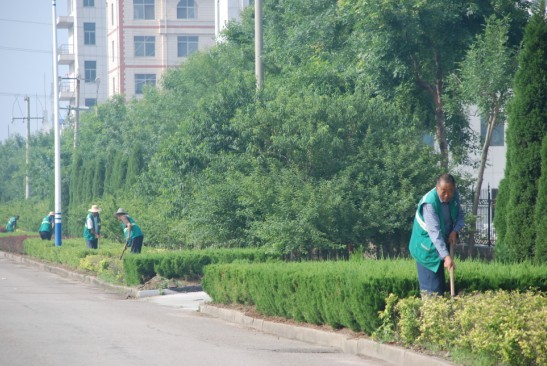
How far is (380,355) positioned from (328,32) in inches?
700

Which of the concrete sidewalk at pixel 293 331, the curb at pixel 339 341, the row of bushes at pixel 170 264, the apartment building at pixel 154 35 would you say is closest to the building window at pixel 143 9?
the apartment building at pixel 154 35

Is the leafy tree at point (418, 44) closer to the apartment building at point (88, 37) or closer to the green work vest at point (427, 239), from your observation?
the green work vest at point (427, 239)

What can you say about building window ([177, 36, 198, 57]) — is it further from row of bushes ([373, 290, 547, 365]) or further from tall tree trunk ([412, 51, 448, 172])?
row of bushes ([373, 290, 547, 365])

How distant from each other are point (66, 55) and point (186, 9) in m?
17.6

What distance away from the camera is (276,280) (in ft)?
49.3

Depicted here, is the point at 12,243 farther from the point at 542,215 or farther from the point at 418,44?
the point at 542,215

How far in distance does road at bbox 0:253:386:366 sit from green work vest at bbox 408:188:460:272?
1.25m

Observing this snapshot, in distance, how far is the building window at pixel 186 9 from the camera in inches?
3728

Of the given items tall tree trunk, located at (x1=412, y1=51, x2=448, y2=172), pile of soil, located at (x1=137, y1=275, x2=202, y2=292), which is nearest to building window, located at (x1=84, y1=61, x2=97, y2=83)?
tall tree trunk, located at (x1=412, y1=51, x2=448, y2=172)

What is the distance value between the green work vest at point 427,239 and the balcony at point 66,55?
320 ft

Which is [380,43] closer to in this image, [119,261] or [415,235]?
[119,261]

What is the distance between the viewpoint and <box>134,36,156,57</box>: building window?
9456cm

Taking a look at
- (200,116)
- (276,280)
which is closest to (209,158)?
(200,116)

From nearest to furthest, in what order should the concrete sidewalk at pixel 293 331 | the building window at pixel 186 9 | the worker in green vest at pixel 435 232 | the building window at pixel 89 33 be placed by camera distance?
the concrete sidewalk at pixel 293 331
the worker in green vest at pixel 435 232
the building window at pixel 186 9
the building window at pixel 89 33
